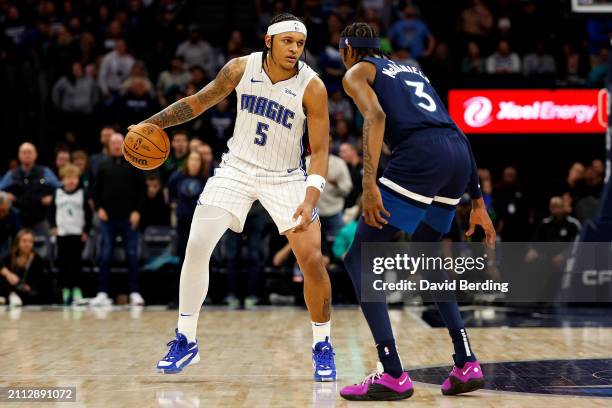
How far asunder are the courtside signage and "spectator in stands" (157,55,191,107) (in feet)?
13.0

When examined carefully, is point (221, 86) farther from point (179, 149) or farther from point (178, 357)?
point (179, 149)

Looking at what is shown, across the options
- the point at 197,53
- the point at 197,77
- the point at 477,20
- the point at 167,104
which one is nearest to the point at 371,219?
the point at 197,77

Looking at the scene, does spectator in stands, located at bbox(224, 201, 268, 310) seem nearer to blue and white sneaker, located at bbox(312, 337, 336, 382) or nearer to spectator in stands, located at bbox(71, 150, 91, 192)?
spectator in stands, located at bbox(71, 150, 91, 192)

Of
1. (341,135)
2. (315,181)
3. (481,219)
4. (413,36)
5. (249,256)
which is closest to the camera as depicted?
(481,219)

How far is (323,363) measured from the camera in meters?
5.88

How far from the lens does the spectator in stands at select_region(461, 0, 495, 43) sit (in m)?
16.5

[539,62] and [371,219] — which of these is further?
[539,62]

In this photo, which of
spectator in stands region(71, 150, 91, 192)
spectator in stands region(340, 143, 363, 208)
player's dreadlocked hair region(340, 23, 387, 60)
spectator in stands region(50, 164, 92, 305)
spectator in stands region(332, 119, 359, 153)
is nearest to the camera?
player's dreadlocked hair region(340, 23, 387, 60)

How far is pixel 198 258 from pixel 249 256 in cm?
596

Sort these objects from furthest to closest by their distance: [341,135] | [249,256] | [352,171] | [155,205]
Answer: [341,135], [155,205], [352,171], [249,256]

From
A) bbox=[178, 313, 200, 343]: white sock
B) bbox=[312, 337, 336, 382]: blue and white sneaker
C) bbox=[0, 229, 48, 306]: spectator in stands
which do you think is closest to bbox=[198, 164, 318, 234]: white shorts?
bbox=[178, 313, 200, 343]: white sock

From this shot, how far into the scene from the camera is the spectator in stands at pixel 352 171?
1239 cm

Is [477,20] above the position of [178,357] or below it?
above

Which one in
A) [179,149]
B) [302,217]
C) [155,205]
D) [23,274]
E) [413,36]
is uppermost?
[413,36]
